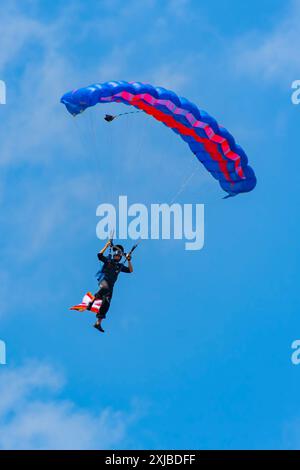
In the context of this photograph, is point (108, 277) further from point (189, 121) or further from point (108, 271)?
point (189, 121)

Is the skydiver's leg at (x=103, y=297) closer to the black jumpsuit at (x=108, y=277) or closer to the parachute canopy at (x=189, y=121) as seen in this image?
the black jumpsuit at (x=108, y=277)

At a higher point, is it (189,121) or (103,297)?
(189,121)

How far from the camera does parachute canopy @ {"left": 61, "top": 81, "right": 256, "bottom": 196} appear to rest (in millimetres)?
52062

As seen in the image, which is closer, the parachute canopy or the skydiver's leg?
the parachute canopy

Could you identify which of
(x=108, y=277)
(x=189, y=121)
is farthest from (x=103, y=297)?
(x=189, y=121)

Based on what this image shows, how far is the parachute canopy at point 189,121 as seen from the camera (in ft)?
171

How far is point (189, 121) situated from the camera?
176ft

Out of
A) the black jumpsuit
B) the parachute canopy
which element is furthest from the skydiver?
the parachute canopy

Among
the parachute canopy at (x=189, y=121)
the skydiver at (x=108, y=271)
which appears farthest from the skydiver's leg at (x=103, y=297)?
the parachute canopy at (x=189, y=121)

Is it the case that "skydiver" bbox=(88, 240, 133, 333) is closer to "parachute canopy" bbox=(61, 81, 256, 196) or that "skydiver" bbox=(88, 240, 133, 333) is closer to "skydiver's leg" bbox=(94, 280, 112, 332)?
"skydiver's leg" bbox=(94, 280, 112, 332)
